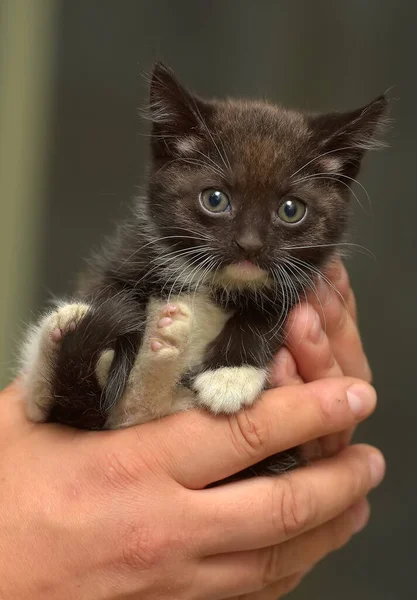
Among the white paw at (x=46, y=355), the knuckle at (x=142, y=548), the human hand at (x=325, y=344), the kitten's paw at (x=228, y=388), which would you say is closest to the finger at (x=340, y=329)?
the human hand at (x=325, y=344)

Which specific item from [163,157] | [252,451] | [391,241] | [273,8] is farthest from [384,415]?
[273,8]

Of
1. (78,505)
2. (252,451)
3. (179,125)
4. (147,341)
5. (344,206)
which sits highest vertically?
(179,125)

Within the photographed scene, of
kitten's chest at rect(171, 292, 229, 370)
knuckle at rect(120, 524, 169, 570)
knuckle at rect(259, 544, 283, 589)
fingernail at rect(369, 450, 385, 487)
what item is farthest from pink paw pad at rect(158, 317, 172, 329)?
fingernail at rect(369, 450, 385, 487)

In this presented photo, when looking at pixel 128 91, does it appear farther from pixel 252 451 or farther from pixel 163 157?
pixel 252 451

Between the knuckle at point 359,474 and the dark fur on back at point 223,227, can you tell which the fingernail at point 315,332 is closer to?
the dark fur on back at point 223,227

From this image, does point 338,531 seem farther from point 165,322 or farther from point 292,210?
point 292,210

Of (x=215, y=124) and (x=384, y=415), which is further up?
(x=215, y=124)

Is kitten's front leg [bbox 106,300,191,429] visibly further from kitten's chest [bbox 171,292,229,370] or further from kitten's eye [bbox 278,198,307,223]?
kitten's eye [bbox 278,198,307,223]
